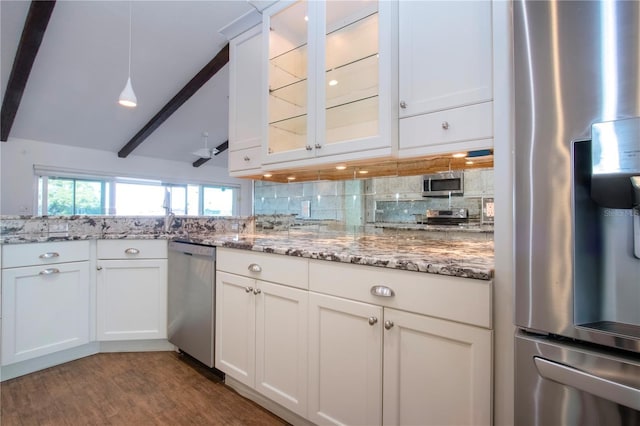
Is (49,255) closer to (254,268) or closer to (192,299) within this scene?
(192,299)

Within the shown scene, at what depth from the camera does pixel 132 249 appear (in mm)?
2232

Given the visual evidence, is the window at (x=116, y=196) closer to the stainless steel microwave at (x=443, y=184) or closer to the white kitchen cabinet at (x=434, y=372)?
the stainless steel microwave at (x=443, y=184)

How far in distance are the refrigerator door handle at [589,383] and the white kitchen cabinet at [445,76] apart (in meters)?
0.74

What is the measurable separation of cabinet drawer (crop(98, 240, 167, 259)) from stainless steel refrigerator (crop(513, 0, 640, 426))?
2.26 m

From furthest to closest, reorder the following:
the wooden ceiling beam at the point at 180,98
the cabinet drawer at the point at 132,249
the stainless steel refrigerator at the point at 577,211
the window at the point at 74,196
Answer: the window at the point at 74,196 → the wooden ceiling beam at the point at 180,98 → the cabinet drawer at the point at 132,249 → the stainless steel refrigerator at the point at 577,211

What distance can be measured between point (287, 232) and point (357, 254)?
44.9 inches

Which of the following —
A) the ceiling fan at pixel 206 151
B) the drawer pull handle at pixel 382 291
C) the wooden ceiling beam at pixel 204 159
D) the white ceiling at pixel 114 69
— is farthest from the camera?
the wooden ceiling beam at pixel 204 159

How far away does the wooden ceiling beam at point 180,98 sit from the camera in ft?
14.8

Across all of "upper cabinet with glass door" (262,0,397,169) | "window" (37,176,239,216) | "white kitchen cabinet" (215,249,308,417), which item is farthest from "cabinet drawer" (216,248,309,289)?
"window" (37,176,239,216)

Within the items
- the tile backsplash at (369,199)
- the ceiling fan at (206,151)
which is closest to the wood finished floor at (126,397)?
the tile backsplash at (369,199)

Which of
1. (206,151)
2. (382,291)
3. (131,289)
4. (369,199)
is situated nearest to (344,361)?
(382,291)

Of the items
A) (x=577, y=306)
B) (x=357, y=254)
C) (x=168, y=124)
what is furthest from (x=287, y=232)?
(x=168, y=124)

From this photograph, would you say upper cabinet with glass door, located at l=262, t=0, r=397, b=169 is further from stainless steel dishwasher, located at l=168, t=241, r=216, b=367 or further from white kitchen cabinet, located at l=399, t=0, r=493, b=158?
stainless steel dishwasher, located at l=168, t=241, r=216, b=367

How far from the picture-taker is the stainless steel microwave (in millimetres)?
1562
